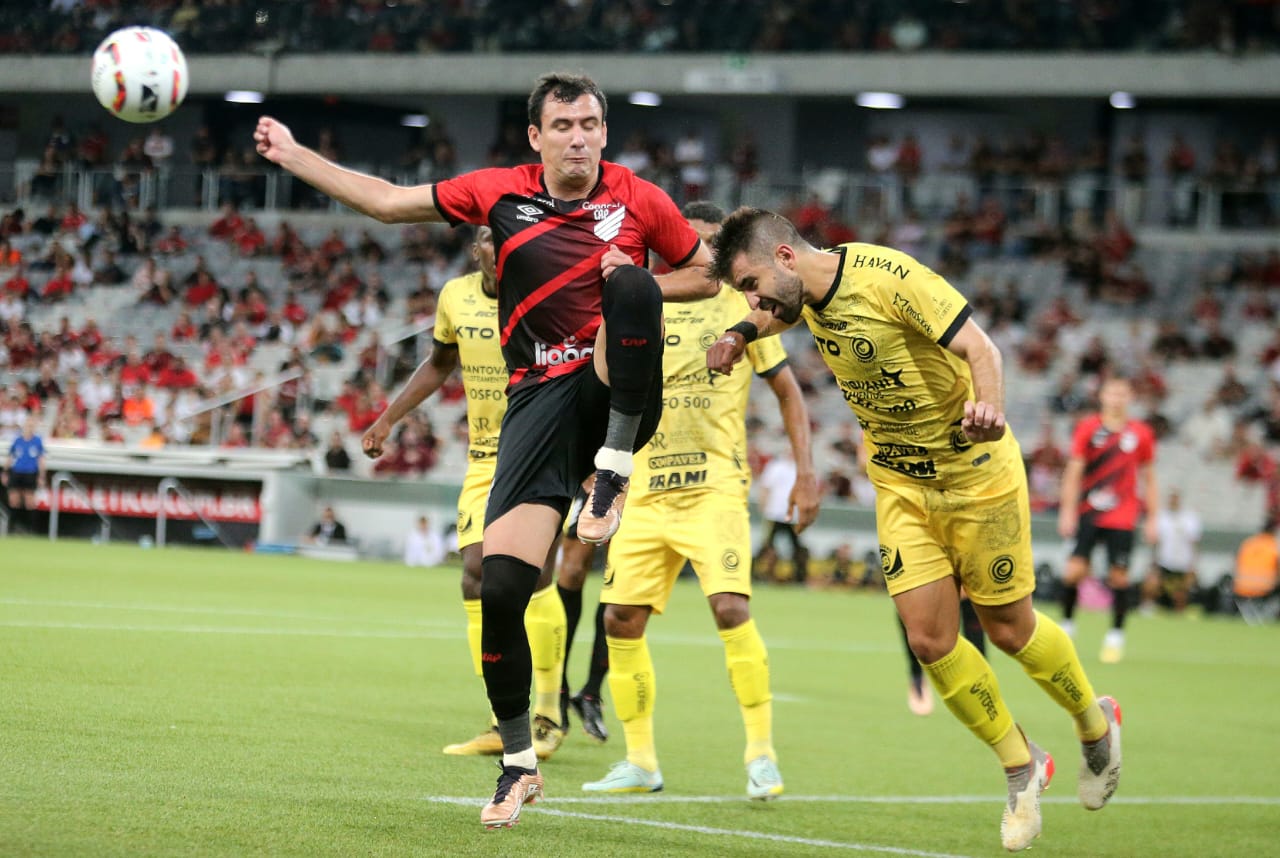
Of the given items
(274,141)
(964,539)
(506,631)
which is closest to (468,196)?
(274,141)

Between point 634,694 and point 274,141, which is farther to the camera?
point 634,694

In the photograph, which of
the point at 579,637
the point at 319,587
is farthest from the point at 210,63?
the point at 579,637

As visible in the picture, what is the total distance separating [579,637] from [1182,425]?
15.8m

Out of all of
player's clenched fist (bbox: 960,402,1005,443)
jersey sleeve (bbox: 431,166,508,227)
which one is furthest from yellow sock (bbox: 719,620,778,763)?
jersey sleeve (bbox: 431,166,508,227)

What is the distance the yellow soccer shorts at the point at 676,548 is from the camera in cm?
791

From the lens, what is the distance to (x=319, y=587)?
1927 cm

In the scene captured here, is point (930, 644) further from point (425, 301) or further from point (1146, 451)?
point (425, 301)

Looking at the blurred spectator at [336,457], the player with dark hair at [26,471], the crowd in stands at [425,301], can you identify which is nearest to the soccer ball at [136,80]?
the crowd in stands at [425,301]

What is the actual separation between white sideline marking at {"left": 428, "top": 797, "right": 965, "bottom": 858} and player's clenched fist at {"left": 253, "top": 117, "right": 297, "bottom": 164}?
2.49 m

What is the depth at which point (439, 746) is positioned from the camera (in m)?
8.21

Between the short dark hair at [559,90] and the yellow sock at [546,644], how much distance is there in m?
3.03

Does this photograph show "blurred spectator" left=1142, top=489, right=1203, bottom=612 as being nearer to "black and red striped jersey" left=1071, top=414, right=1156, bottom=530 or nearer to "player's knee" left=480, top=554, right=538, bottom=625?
"black and red striped jersey" left=1071, top=414, right=1156, bottom=530

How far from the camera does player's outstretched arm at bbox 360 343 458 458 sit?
792 centimetres

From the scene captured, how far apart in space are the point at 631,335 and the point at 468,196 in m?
0.79
